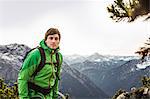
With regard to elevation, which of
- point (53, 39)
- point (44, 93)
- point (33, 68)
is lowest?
point (44, 93)

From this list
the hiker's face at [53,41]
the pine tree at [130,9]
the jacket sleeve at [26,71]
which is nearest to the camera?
the jacket sleeve at [26,71]

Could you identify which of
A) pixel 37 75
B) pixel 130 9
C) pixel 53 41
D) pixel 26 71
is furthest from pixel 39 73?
pixel 130 9

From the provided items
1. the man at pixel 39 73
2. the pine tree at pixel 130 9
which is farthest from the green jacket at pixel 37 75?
the pine tree at pixel 130 9

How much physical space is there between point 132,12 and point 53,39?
1030 cm

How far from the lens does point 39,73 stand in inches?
221

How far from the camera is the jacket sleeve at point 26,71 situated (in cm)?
545

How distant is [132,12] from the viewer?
607 inches

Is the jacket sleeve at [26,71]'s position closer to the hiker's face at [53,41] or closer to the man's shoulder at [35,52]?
the man's shoulder at [35,52]

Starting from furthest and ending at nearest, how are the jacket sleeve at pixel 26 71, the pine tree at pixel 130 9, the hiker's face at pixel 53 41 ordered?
1. the pine tree at pixel 130 9
2. the hiker's face at pixel 53 41
3. the jacket sleeve at pixel 26 71

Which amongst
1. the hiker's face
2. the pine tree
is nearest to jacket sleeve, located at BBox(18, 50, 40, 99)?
the hiker's face

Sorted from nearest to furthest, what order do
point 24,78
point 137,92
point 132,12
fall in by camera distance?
point 24,78 → point 132,12 → point 137,92

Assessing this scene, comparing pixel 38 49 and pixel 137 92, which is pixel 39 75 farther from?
pixel 137 92

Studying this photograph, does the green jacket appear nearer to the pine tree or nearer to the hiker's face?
the hiker's face

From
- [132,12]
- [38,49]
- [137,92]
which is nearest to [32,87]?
[38,49]
